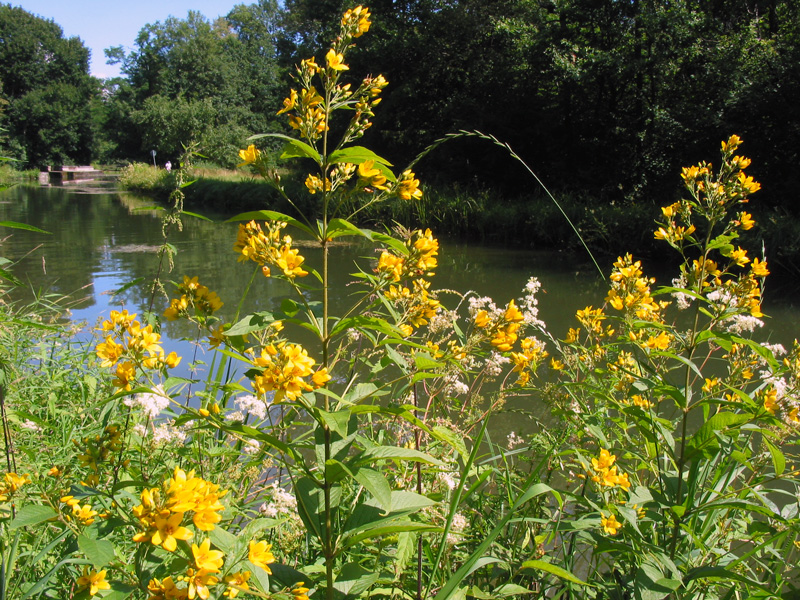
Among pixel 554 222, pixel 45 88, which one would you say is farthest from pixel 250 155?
pixel 45 88

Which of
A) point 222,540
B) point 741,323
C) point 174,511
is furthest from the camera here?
point 741,323

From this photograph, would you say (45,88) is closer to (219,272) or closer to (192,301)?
(219,272)

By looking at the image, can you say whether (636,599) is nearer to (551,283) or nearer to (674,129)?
(551,283)

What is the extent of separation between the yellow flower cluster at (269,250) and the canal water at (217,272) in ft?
10.8

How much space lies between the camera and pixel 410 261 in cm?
114

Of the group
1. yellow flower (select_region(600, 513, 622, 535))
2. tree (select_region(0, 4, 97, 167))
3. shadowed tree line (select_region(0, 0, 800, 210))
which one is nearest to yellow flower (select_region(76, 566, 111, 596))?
yellow flower (select_region(600, 513, 622, 535))

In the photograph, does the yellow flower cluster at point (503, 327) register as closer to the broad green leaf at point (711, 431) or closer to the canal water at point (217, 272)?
the broad green leaf at point (711, 431)

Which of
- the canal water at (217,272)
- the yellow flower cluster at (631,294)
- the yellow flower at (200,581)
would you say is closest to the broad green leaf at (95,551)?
the yellow flower at (200,581)

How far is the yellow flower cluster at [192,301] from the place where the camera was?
106 centimetres

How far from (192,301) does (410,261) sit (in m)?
0.41

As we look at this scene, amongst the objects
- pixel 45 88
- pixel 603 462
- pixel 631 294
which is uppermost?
pixel 45 88

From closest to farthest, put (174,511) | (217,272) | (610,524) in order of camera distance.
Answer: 1. (174,511)
2. (610,524)
3. (217,272)

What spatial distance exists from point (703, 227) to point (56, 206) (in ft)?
57.0

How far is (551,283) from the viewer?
7.59 metres
